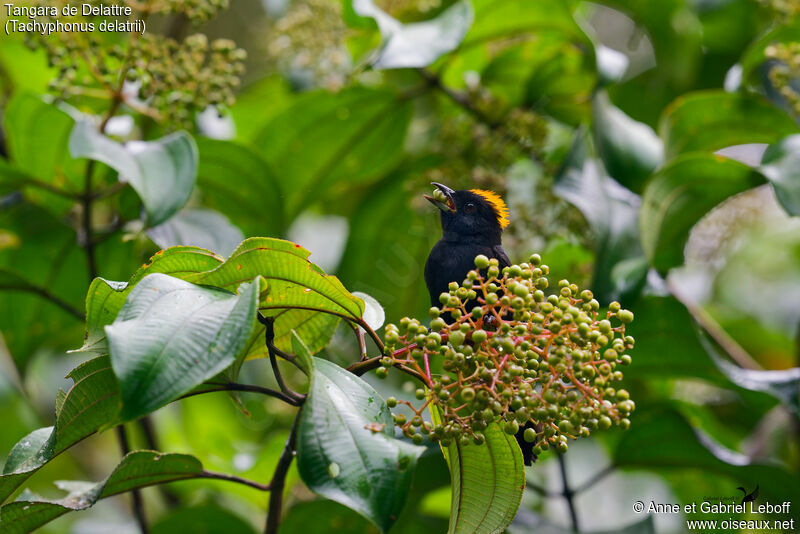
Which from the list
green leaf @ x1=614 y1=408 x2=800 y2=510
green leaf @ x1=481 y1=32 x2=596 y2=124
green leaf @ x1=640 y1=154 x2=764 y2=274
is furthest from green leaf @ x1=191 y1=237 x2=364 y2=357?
green leaf @ x1=481 y1=32 x2=596 y2=124

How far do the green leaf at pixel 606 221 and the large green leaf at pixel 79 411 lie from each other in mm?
1051

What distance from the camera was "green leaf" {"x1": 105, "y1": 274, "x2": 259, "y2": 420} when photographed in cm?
82

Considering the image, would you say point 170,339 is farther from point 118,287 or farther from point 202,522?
point 202,522

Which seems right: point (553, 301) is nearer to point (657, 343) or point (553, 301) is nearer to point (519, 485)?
point (519, 485)

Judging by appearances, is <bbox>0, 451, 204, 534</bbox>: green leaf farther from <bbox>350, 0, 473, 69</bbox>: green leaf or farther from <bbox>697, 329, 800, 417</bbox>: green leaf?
<bbox>697, 329, 800, 417</bbox>: green leaf

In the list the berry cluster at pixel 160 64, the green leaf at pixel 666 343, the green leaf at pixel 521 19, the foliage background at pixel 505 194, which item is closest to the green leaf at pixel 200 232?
the foliage background at pixel 505 194

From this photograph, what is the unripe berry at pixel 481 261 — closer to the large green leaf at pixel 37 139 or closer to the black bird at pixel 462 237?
the black bird at pixel 462 237

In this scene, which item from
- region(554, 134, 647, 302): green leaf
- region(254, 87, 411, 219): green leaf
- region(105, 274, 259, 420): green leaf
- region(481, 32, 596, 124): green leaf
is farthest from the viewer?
region(481, 32, 596, 124): green leaf

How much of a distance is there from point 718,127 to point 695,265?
81cm

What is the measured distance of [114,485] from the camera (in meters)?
1.22

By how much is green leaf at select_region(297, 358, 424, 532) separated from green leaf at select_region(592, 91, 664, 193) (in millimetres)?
1193

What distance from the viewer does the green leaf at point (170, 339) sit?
0.82 m

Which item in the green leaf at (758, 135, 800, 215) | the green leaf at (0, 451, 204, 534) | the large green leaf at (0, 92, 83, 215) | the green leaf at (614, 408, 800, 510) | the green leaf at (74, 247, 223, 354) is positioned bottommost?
the green leaf at (614, 408, 800, 510)

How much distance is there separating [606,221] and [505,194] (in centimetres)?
39
